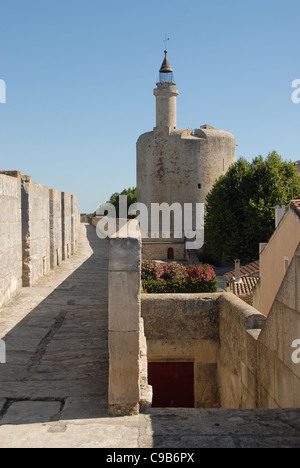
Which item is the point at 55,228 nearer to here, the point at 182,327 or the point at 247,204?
the point at 182,327

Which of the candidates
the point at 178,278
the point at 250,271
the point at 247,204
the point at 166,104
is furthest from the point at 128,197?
the point at 178,278

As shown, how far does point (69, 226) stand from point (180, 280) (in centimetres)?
354

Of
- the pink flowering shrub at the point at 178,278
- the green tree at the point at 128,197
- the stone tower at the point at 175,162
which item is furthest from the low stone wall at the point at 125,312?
the green tree at the point at 128,197

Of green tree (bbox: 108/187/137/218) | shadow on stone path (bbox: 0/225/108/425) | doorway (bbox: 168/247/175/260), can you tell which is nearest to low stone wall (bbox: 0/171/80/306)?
shadow on stone path (bbox: 0/225/108/425)

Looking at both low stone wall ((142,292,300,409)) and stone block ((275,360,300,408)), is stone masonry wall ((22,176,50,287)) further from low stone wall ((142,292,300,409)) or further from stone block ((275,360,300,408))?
stone block ((275,360,300,408))

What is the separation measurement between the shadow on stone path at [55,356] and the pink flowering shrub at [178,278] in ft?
12.9

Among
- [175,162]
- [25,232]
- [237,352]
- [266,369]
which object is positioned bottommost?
[237,352]

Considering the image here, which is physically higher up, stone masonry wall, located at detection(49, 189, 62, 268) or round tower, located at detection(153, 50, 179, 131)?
round tower, located at detection(153, 50, 179, 131)

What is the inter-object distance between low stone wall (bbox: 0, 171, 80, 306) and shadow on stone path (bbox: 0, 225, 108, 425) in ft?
1.19

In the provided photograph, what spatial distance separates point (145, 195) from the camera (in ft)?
135

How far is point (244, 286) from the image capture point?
67.9 feet

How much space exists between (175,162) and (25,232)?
32.7 m

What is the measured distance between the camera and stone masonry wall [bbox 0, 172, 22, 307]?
20.9ft

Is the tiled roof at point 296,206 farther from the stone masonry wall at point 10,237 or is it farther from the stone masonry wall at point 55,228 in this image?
the stone masonry wall at point 10,237
